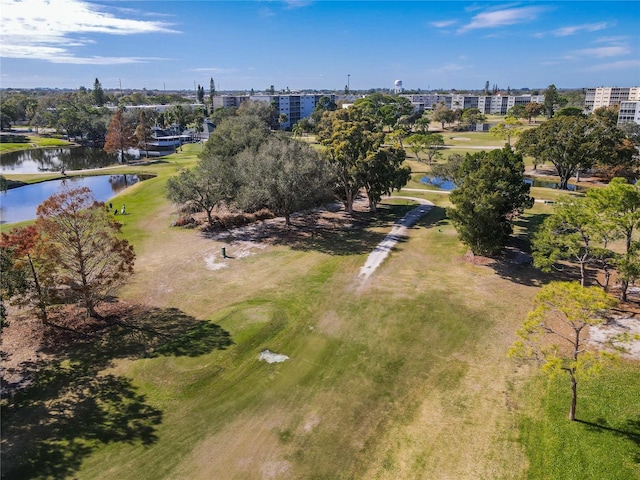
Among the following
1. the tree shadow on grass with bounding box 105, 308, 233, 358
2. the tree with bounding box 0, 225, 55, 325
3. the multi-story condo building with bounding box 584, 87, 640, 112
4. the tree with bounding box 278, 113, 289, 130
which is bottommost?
the tree shadow on grass with bounding box 105, 308, 233, 358

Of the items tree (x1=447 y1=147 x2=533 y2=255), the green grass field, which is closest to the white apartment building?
tree (x1=447 y1=147 x2=533 y2=255)

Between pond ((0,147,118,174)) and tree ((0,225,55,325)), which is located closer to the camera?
tree ((0,225,55,325))

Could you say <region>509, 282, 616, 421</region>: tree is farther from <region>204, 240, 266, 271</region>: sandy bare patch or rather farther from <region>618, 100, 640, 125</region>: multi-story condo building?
<region>618, 100, 640, 125</region>: multi-story condo building

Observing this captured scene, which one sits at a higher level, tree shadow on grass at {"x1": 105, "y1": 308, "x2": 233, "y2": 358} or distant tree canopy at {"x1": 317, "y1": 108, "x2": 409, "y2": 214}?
distant tree canopy at {"x1": 317, "y1": 108, "x2": 409, "y2": 214}

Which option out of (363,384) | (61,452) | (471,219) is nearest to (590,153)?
(471,219)

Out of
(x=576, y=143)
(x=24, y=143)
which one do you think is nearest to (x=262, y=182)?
(x=576, y=143)

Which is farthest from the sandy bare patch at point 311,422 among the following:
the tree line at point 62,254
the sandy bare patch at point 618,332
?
the sandy bare patch at point 618,332
